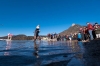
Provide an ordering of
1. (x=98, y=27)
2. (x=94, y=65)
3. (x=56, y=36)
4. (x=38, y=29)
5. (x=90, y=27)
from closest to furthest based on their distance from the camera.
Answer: (x=94, y=65), (x=90, y=27), (x=98, y=27), (x=38, y=29), (x=56, y=36)

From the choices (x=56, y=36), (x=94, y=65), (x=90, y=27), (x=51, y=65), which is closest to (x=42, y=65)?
(x=51, y=65)

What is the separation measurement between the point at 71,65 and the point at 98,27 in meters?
20.4

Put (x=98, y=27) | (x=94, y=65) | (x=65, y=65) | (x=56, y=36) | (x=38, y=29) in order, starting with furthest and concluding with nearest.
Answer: (x=56, y=36) < (x=38, y=29) < (x=98, y=27) < (x=65, y=65) < (x=94, y=65)

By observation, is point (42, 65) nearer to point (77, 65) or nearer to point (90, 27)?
point (77, 65)

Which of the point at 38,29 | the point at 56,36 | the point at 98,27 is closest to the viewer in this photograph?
the point at 98,27

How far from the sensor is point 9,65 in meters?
Answer: 3.92

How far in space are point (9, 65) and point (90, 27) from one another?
45.6 feet

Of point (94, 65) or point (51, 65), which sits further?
point (51, 65)

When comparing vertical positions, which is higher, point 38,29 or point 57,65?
point 38,29

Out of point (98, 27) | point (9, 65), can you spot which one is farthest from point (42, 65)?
point (98, 27)

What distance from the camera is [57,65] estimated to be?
3852 millimetres

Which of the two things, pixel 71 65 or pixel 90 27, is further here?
pixel 90 27

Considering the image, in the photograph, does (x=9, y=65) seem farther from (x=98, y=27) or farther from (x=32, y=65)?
(x=98, y=27)

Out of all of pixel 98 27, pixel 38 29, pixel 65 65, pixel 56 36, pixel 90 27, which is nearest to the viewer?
pixel 65 65
